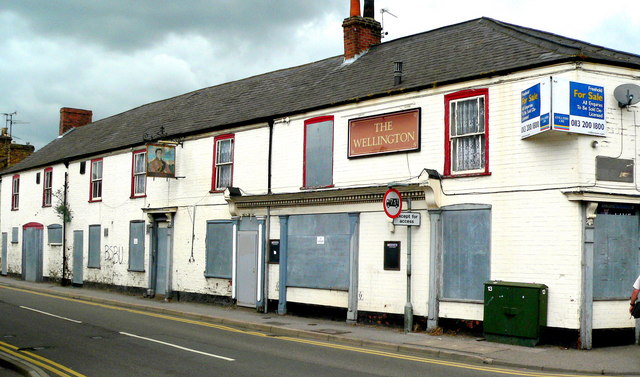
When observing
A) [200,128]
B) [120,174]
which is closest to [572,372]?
[200,128]

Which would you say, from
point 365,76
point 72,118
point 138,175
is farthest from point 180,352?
point 72,118

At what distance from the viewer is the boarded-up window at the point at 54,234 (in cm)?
3306

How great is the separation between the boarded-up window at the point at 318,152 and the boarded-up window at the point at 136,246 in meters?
9.96

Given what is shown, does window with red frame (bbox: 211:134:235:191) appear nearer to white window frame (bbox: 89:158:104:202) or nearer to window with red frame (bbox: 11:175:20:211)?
white window frame (bbox: 89:158:104:202)

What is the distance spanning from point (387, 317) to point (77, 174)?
800 inches

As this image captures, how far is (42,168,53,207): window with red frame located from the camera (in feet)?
113

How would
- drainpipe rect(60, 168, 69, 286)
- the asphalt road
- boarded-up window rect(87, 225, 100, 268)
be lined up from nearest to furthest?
the asphalt road, boarded-up window rect(87, 225, 100, 268), drainpipe rect(60, 168, 69, 286)

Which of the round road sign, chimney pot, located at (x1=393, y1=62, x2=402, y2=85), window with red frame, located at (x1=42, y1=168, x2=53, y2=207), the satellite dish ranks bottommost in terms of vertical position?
the round road sign

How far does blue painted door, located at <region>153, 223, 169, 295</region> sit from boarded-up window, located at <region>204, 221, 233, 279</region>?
2.79 meters

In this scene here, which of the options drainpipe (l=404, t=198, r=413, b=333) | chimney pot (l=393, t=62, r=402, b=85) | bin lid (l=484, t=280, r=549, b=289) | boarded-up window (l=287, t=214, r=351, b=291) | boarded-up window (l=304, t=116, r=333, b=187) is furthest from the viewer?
boarded-up window (l=304, t=116, r=333, b=187)

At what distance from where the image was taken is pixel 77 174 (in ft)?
105

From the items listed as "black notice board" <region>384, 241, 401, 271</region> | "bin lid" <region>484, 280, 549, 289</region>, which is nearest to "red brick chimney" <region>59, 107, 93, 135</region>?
"black notice board" <region>384, 241, 401, 271</region>

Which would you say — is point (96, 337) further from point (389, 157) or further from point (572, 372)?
point (572, 372)

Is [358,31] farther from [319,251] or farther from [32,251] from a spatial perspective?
[32,251]
